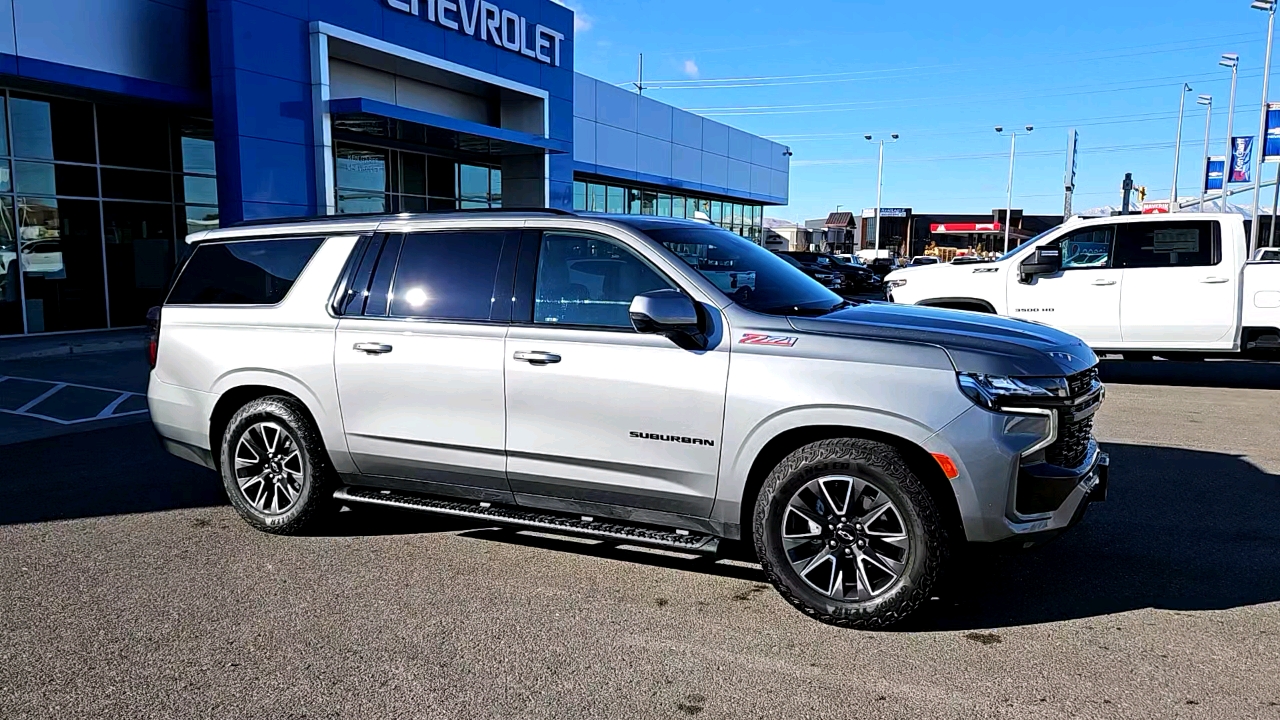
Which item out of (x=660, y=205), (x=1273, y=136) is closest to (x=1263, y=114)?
(x=1273, y=136)

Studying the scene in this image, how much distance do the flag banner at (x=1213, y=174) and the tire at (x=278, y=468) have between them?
4601cm

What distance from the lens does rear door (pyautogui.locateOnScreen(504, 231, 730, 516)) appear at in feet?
14.2

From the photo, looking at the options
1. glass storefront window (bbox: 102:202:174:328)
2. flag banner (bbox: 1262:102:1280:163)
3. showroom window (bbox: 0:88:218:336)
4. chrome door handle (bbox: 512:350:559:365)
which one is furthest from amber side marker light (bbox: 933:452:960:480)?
flag banner (bbox: 1262:102:1280:163)

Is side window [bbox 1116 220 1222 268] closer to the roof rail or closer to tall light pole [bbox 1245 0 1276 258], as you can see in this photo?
the roof rail

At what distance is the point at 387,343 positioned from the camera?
16.7 ft

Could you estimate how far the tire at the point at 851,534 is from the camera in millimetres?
3941

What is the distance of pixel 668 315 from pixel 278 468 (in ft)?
9.10

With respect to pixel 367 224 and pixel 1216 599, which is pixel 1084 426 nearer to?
pixel 1216 599

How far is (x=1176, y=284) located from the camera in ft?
34.9

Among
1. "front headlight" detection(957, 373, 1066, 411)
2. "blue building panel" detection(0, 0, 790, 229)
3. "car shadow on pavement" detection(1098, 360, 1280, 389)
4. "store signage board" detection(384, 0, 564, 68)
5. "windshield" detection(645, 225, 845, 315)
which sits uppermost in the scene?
"store signage board" detection(384, 0, 564, 68)

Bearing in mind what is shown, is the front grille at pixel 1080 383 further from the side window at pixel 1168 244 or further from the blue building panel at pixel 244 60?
the blue building panel at pixel 244 60

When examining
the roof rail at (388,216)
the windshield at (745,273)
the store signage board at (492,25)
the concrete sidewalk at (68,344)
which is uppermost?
the store signage board at (492,25)

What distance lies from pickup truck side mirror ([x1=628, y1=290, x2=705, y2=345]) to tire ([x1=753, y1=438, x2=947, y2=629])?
0.75 m

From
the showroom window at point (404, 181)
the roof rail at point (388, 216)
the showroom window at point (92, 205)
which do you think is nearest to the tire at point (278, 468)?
the roof rail at point (388, 216)
